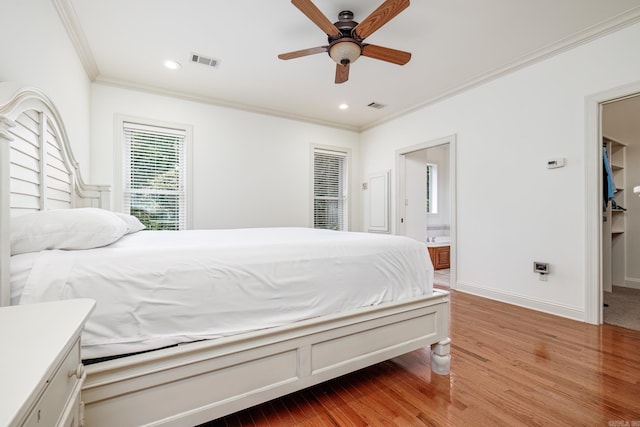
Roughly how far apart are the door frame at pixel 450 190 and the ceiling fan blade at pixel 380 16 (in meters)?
2.21

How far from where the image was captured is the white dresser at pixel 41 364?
0.45 m

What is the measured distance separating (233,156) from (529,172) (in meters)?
3.73

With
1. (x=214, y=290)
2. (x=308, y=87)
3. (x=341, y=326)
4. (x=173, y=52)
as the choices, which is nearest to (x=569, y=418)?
(x=341, y=326)

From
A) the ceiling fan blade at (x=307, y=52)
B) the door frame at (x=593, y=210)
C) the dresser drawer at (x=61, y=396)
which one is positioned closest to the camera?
the dresser drawer at (x=61, y=396)

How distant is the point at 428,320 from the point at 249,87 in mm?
3438

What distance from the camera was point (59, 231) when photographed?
1.16 meters

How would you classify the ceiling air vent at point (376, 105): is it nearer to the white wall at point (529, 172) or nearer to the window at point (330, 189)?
the white wall at point (529, 172)

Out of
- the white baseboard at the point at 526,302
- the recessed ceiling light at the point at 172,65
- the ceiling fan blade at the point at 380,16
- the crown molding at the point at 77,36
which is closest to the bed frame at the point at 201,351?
the crown molding at the point at 77,36

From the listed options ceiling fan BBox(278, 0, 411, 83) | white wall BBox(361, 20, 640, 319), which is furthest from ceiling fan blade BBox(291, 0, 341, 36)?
white wall BBox(361, 20, 640, 319)

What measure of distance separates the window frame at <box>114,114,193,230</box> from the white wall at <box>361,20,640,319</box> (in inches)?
138

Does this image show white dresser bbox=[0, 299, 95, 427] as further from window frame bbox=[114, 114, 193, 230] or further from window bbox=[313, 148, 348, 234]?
window bbox=[313, 148, 348, 234]

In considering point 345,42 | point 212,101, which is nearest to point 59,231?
point 345,42

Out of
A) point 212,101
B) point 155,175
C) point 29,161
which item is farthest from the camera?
point 212,101

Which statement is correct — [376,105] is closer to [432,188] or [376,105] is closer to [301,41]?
[301,41]
